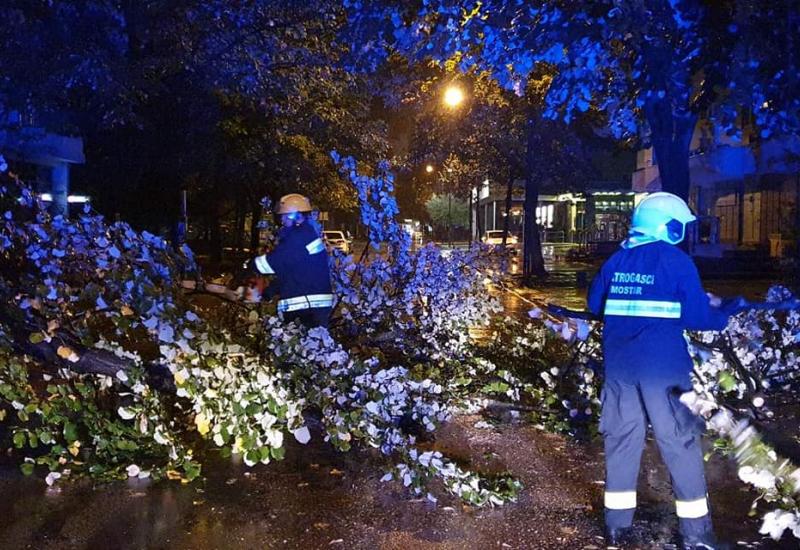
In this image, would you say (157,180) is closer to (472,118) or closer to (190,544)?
(472,118)

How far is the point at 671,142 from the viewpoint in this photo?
28.9 feet

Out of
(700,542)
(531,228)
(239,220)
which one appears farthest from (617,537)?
(239,220)

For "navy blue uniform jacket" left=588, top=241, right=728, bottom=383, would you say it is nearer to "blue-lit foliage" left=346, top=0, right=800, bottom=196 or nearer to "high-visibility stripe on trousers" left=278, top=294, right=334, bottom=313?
"high-visibility stripe on trousers" left=278, top=294, right=334, bottom=313

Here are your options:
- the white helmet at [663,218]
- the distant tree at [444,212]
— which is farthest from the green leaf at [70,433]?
the distant tree at [444,212]

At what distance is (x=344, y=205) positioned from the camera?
28.4 m

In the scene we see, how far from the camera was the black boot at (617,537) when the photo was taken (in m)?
4.25

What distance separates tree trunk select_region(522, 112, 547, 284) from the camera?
23.9m

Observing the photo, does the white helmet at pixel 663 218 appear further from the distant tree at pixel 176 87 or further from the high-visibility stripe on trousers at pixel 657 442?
the distant tree at pixel 176 87

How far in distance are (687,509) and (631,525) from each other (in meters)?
0.45

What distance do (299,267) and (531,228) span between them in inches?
770

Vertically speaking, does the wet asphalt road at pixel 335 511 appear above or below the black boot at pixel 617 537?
below

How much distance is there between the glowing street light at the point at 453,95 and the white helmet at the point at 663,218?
14.8 metres

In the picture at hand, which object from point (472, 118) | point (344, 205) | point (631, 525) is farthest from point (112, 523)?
point (344, 205)

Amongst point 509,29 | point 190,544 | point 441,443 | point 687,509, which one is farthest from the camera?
point 509,29
